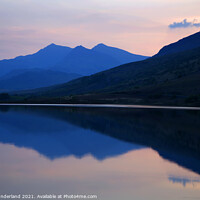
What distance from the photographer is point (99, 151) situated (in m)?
25.9

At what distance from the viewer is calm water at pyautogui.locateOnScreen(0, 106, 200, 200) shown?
1590 cm

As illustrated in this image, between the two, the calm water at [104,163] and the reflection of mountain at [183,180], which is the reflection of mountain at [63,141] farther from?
the reflection of mountain at [183,180]

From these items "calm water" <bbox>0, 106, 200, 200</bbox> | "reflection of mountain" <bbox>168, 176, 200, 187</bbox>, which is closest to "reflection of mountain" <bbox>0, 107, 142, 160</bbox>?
"calm water" <bbox>0, 106, 200, 200</bbox>

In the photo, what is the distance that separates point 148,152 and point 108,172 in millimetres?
7252

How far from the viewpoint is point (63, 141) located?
100ft

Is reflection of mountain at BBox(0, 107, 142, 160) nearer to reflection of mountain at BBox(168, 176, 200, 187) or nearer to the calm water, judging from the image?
the calm water

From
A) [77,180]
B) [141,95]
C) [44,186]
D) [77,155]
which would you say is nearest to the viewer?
[44,186]

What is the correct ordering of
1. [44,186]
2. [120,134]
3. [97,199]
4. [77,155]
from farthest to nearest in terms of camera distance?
[120,134]
[77,155]
[44,186]
[97,199]

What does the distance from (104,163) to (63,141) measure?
9.55 meters

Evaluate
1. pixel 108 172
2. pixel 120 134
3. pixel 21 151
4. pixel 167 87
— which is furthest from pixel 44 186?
pixel 167 87

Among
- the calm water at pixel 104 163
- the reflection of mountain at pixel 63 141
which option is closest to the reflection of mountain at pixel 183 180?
the calm water at pixel 104 163

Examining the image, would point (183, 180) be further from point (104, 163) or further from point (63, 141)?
point (63, 141)

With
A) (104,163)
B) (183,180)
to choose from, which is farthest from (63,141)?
(183,180)

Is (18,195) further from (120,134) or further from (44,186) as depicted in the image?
(120,134)
